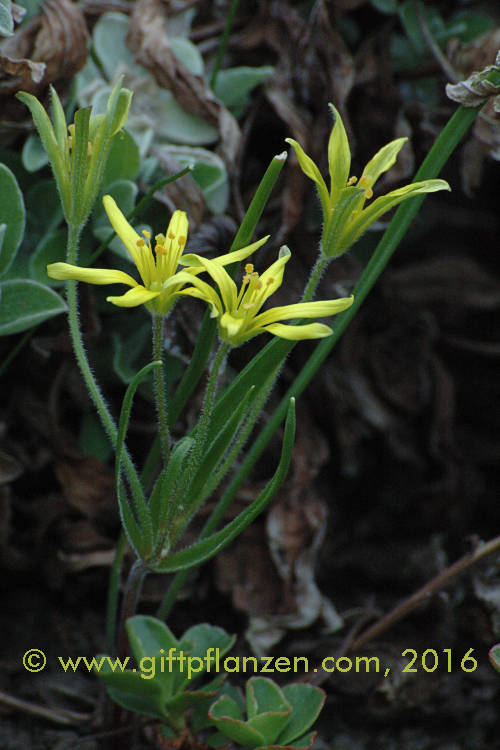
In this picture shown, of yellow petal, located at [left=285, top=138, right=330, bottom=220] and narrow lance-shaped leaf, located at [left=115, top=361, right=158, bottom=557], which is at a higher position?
yellow petal, located at [left=285, top=138, right=330, bottom=220]

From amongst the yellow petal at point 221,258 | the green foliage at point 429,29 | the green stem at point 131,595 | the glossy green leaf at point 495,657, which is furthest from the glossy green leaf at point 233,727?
the green foliage at point 429,29

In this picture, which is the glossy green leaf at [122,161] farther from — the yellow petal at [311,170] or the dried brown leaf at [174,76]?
the yellow petal at [311,170]

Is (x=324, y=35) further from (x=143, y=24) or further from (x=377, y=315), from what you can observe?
(x=377, y=315)

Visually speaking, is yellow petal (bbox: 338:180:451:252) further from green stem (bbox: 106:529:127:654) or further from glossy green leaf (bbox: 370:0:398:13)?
glossy green leaf (bbox: 370:0:398:13)

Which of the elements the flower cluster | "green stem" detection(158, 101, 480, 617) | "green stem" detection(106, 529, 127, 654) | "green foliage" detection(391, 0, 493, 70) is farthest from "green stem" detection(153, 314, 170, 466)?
"green foliage" detection(391, 0, 493, 70)

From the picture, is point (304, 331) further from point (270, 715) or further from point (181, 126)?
point (181, 126)

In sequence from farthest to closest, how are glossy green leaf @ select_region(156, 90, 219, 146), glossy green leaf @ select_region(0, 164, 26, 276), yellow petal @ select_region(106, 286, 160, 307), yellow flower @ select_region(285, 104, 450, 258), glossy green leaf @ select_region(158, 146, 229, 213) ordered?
glossy green leaf @ select_region(156, 90, 219, 146), glossy green leaf @ select_region(158, 146, 229, 213), glossy green leaf @ select_region(0, 164, 26, 276), yellow flower @ select_region(285, 104, 450, 258), yellow petal @ select_region(106, 286, 160, 307)
